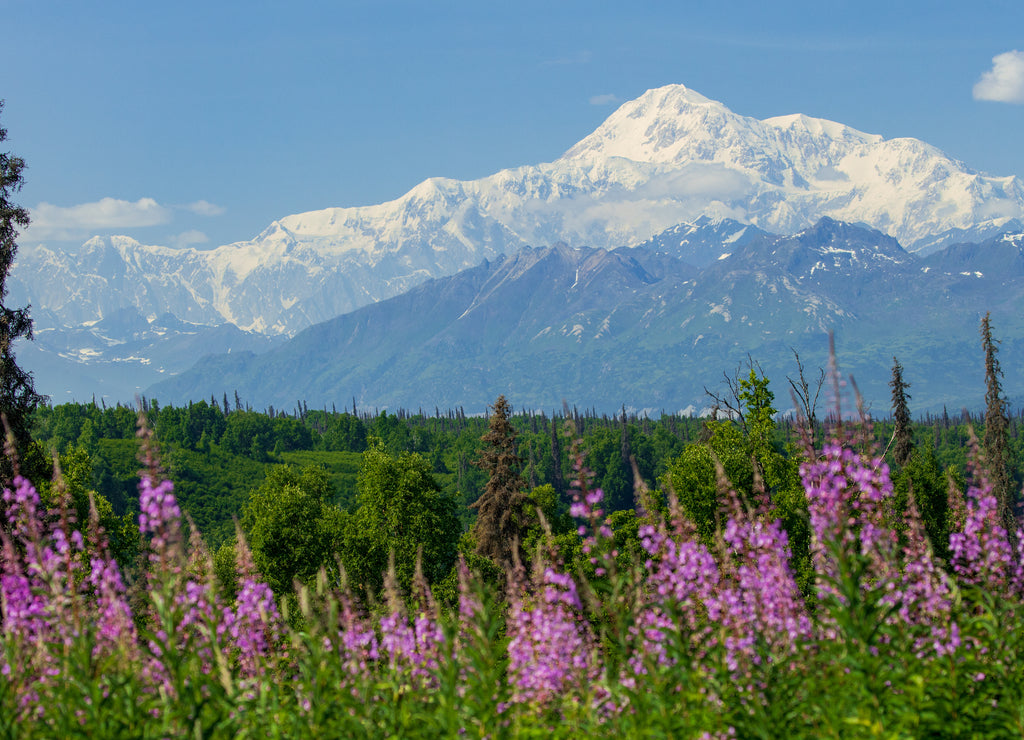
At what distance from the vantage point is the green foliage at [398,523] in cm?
5444

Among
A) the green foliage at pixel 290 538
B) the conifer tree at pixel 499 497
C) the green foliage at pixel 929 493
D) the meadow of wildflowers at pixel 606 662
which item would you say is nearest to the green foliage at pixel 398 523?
the green foliage at pixel 290 538

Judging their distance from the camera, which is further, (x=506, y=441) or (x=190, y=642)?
(x=506, y=441)

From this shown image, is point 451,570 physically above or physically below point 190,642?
below

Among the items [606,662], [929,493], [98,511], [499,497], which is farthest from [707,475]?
[606,662]

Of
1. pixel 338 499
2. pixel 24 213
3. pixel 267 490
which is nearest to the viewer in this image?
pixel 24 213

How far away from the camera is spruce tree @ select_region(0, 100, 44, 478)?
80.5 feet

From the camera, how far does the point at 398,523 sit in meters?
55.7

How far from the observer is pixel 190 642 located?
9.94 metres

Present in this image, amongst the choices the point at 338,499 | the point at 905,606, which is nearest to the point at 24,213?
the point at 905,606

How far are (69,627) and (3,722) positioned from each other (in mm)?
1129

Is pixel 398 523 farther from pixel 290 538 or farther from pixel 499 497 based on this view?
pixel 499 497

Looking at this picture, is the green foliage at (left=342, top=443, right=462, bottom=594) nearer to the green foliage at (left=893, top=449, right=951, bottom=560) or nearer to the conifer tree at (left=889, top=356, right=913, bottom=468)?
the green foliage at (left=893, top=449, right=951, bottom=560)

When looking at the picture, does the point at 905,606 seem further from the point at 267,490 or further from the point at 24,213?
the point at 267,490

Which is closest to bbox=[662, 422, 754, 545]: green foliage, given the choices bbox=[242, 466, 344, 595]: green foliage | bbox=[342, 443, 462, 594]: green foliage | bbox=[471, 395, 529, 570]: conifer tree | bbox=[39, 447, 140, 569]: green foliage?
bbox=[471, 395, 529, 570]: conifer tree
